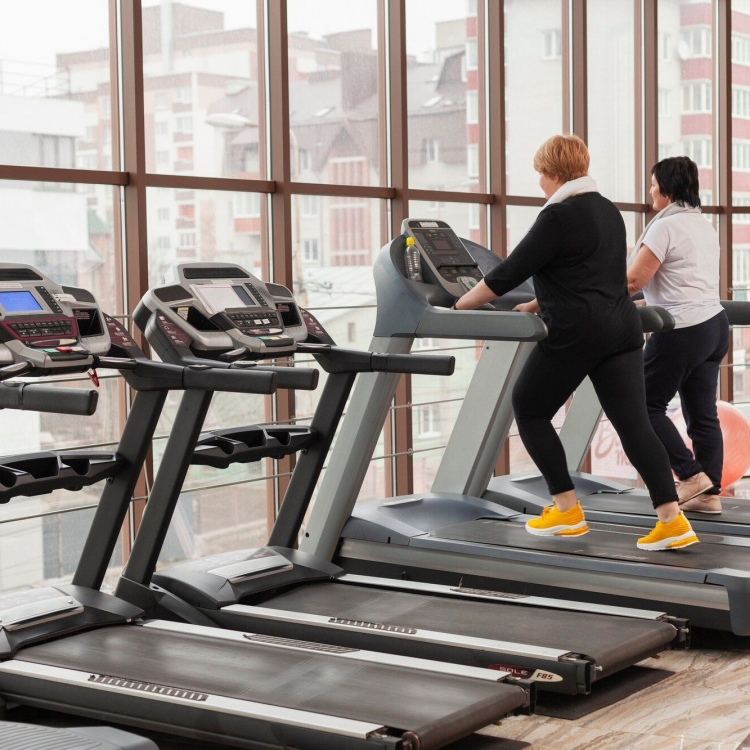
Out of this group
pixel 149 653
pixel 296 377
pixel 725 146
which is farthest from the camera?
pixel 725 146

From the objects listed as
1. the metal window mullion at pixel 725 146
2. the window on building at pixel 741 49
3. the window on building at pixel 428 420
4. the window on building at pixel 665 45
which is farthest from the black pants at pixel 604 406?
the window on building at pixel 741 49

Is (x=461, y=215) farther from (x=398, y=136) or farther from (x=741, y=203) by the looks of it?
(x=741, y=203)

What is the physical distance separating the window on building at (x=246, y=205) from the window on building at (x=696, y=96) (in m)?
4.44

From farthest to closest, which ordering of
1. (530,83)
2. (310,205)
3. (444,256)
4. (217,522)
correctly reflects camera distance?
(530,83)
(310,205)
(217,522)
(444,256)

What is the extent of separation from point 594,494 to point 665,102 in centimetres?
416

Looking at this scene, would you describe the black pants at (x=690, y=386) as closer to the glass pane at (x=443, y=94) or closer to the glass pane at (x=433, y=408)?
the glass pane at (x=433, y=408)

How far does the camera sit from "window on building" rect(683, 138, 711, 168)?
8500mm

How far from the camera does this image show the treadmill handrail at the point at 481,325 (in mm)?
3684

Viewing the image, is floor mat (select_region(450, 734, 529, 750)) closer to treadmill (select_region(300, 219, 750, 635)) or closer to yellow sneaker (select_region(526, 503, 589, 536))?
treadmill (select_region(300, 219, 750, 635))

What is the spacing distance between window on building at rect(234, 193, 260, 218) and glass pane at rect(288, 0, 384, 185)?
40 cm

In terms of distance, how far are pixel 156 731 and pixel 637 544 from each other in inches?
76.0

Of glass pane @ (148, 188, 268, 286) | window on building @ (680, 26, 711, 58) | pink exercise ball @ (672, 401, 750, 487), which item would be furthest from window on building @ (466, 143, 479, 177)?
window on building @ (680, 26, 711, 58)

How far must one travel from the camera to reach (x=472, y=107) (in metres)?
6.64

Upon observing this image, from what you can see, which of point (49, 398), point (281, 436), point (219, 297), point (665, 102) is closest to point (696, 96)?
point (665, 102)
